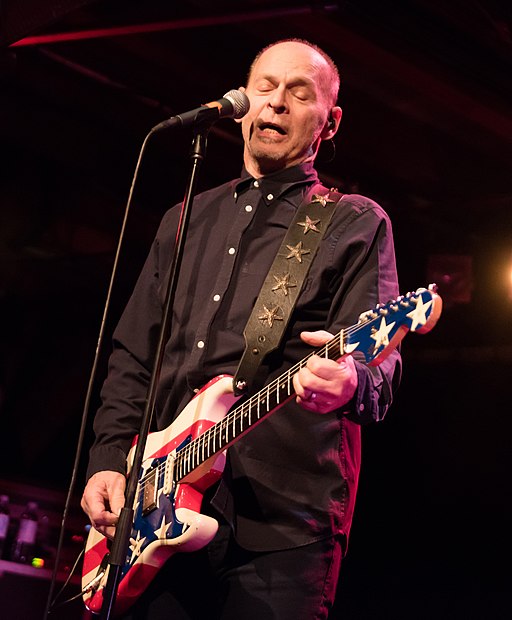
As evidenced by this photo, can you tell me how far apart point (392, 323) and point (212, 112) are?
777 mm

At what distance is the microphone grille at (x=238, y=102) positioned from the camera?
90.6 inches

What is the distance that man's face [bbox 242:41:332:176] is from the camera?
264cm

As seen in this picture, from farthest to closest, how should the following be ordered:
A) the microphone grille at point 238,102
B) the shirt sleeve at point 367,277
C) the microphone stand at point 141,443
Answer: the microphone grille at point 238,102
the shirt sleeve at point 367,277
the microphone stand at point 141,443

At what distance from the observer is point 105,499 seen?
2.36m

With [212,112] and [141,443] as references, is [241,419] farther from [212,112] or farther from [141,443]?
[212,112]

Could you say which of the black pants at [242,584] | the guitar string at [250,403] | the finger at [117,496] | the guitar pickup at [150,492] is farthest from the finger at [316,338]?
the finger at [117,496]

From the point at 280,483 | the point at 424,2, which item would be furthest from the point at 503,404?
the point at 280,483

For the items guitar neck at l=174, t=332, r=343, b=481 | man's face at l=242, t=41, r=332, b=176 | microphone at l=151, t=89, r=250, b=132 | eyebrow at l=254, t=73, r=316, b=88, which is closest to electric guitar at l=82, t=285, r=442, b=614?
guitar neck at l=174, t=332, r=343, b=481

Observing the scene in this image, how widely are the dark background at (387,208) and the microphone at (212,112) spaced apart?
242cm

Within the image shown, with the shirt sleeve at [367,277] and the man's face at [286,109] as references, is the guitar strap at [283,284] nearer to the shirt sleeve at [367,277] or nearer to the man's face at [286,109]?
the shirt sleeve at [367,277]

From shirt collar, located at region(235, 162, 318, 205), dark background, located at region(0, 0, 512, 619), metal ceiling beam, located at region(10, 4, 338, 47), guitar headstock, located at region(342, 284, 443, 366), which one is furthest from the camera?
dark background, located at region(0, 0, 512, 619)

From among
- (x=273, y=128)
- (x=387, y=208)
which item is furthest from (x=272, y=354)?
(x=387, y=208)

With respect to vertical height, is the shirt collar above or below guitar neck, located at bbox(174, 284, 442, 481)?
above

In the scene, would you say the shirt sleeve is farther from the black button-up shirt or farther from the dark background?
the dark background
